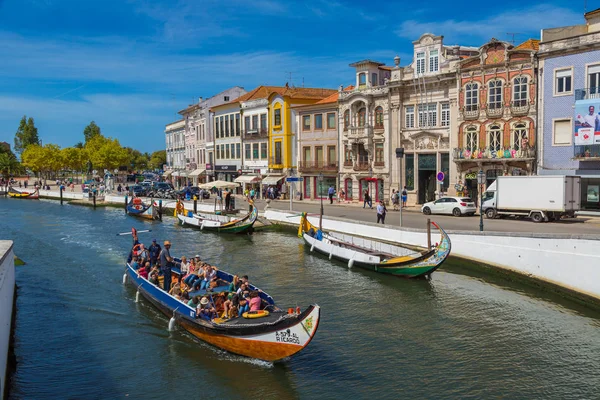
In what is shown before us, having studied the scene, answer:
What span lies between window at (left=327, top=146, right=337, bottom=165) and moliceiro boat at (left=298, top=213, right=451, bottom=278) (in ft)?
64.9

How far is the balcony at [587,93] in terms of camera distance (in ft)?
116

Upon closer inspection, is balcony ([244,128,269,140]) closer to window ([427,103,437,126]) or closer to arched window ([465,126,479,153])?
window ([427,103,437,126])

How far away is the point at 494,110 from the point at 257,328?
31.1 metres

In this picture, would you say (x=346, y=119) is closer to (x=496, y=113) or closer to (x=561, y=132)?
Answer: (x=496, y=113)

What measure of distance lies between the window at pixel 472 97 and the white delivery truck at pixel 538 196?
9217 millimetres

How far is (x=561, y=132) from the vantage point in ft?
124

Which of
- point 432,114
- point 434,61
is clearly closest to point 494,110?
point 432,114

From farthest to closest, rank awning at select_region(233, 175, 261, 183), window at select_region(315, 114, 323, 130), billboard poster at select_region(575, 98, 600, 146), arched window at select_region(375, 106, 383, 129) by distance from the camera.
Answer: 1. awning at select_region(233, 175, 261, 183)
2. window at select_region(315, 114, 323, 130)
3. arched window at select_region(375, 106, 383, 129)
4. billboard poster at select_region(575, 98, 600, 146)

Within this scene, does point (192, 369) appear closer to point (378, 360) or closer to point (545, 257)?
point (378, 360)

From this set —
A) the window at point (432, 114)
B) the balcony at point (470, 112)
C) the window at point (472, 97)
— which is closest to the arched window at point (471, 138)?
the balcony at point (470, 112)

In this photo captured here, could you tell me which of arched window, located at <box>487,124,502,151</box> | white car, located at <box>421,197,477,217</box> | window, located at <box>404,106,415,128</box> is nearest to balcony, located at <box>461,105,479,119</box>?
arched window, located at <box>487,124,502,151</box>

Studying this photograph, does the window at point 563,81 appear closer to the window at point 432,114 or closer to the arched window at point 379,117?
the window at point 432,114

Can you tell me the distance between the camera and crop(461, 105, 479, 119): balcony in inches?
1655

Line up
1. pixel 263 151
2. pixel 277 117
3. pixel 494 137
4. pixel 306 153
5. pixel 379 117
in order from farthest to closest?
1. pixel 263 151
2. pixel 277 117
3. pixel 306 153
4. pixel 379 117
5. pixel 494 137
